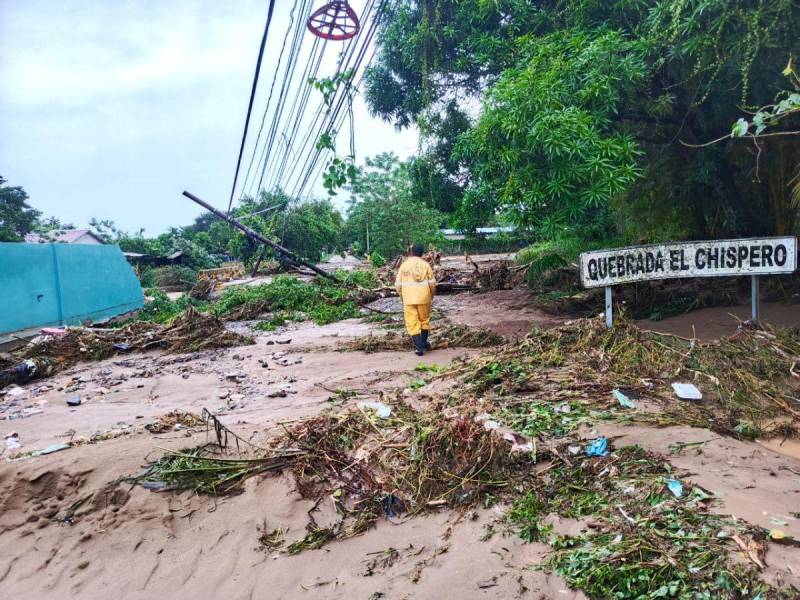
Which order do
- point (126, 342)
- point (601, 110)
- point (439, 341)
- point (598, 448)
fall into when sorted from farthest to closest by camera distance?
point (126, 342) < point (439, 341) < point (601, 110) < point (598, 448)

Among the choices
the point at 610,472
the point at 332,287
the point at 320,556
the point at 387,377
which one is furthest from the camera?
the point at 332,287

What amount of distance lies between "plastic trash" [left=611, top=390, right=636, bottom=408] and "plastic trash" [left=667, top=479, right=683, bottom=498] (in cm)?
120

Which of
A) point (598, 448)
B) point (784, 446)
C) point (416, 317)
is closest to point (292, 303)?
point (416, 317)

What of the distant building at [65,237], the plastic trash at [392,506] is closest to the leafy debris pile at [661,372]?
the plastic trash at [392,506]

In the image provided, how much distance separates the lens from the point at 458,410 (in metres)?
4.21

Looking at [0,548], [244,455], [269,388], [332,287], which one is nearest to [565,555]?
[244,455]

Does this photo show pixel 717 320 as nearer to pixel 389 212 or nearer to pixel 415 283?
pixel 415 283

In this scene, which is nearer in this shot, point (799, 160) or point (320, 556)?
point (320, 556)

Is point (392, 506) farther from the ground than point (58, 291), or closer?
closer

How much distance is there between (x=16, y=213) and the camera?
31.1 m

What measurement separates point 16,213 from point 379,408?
35505mm

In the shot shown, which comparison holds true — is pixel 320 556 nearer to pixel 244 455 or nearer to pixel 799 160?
pixel 244 455

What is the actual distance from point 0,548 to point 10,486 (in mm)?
492

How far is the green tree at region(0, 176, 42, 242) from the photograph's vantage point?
30.2m
